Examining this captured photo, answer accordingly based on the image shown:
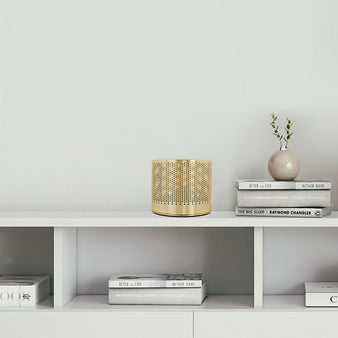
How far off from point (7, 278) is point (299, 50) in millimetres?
1220

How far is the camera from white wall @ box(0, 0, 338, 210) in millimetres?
1615

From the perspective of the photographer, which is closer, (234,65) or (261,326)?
(261,326)

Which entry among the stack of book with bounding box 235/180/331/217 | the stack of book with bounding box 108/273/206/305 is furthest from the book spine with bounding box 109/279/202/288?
the stack of book with bounding box 235/180/331/217

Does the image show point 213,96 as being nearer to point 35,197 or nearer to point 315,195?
point 315,195

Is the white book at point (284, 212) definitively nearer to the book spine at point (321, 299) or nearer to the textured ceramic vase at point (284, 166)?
the textured ceramic vase at point (284, 166)

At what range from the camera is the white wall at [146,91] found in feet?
5.30

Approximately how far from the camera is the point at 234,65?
162 cm

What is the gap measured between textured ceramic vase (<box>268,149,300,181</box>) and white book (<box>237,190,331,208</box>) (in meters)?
0.07

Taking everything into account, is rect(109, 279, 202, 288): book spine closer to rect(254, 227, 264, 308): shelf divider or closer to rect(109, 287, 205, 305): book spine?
rect(109, 287, 205, 305): book spine

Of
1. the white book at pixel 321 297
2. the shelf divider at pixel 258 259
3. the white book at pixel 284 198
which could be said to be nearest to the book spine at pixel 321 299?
the white book at pixel 321 297

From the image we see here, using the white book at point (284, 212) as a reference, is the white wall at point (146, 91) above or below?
above

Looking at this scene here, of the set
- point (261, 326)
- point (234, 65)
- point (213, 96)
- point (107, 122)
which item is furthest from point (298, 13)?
point (261, 326)

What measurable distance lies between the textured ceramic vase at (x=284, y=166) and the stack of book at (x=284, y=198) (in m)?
0.05

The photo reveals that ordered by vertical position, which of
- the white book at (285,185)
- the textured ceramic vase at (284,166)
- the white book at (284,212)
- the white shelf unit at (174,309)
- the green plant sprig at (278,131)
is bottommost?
the white shelf unit at (174,309)
